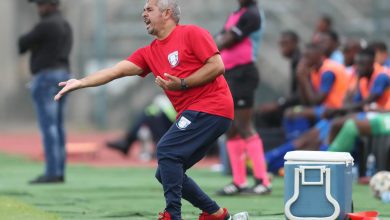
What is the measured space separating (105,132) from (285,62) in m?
4.04

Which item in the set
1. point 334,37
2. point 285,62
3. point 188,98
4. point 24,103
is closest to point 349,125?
point 334,37

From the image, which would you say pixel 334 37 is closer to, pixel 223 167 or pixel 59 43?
pixel 223 167

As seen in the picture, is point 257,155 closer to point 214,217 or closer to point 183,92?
point 214,217

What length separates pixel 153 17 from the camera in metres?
8.70

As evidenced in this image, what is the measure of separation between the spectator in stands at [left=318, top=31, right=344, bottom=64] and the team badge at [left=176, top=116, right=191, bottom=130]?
7495mm

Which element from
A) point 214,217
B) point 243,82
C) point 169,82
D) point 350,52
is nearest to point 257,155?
point 243,82

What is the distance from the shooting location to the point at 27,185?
13.0 m

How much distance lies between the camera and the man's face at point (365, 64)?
45.1 ft

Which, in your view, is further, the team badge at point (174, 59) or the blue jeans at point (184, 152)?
the team badge at point (174, 59)

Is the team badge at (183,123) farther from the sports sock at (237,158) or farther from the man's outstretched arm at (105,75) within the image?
the sports sock at (237,158)

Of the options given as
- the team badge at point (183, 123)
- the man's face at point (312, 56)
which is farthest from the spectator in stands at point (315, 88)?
the team badge at point (183, 123)

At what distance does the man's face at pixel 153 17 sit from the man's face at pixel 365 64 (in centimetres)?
547

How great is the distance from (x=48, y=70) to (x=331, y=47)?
4.56 meters

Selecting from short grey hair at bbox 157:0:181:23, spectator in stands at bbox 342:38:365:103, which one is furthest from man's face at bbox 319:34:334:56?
short grey hair at bbox 157:0:181:23
